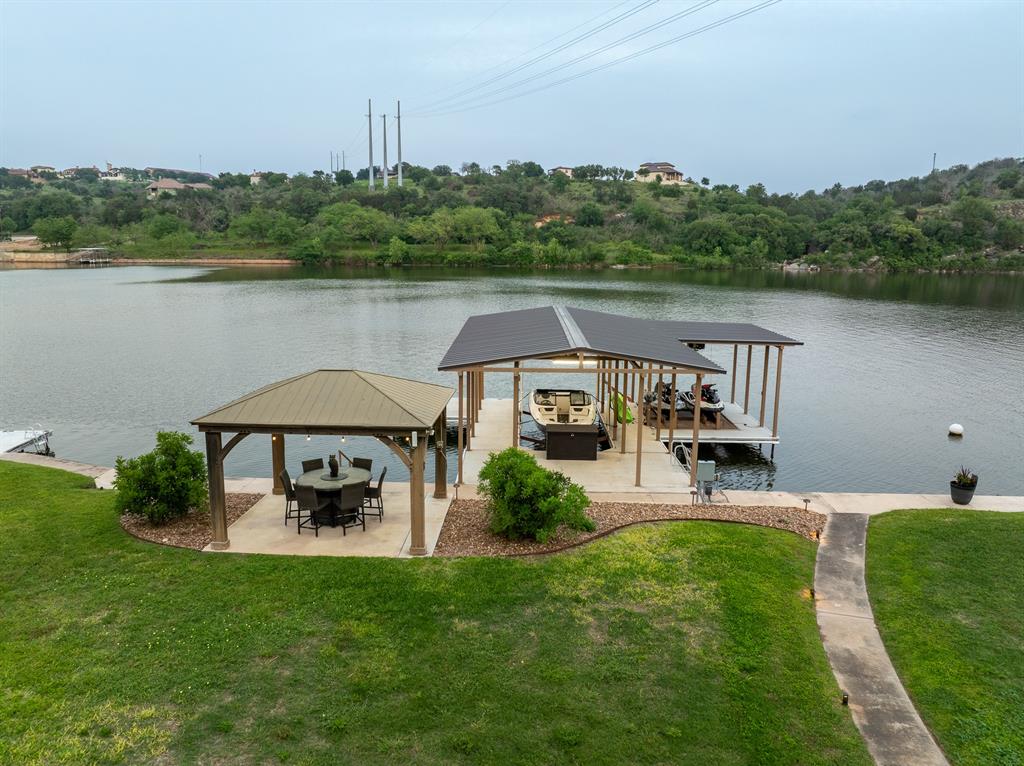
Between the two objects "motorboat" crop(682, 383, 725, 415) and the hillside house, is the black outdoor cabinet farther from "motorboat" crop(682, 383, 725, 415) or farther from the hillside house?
the hillside house

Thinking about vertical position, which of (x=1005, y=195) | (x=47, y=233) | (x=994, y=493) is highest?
(x=1005, y=195)

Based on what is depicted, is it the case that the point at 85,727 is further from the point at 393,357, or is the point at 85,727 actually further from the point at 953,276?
the point at 953,276

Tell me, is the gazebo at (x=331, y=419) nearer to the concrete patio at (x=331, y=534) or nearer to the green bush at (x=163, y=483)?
the concrete patio at (x=331, y=534)

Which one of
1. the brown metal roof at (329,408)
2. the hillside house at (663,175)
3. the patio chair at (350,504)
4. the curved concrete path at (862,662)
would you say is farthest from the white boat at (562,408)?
the hillside house at (663,175)

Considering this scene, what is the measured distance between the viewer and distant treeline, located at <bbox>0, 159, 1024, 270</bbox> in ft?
278

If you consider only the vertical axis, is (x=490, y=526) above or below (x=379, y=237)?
below

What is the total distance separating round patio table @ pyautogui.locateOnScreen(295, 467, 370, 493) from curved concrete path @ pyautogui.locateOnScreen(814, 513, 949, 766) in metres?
6.47

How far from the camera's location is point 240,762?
5473 mm

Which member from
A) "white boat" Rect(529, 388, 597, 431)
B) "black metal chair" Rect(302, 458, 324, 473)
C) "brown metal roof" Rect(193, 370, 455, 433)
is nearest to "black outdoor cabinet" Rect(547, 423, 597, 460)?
"white boat" Rect(529, 388, 597, 431)

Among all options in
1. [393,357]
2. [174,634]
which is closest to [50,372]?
[393,357]

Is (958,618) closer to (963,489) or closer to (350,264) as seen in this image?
(963,489)

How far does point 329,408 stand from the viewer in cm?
927

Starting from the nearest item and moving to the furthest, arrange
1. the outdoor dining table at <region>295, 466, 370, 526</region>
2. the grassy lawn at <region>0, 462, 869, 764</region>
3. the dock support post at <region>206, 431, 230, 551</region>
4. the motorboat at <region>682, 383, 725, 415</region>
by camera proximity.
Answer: the grassy lawn at <region>0, 462, 869, 764</region> < the dock support post at <region>206, 431, 230, 551</region> < the outdoor dining table at <region>295, 466, 370, 526</region> < the motorboat at <region>682, 383, 725, 415</region>

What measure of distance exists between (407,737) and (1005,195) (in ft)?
443
